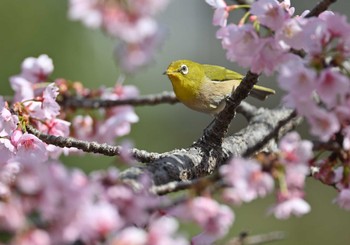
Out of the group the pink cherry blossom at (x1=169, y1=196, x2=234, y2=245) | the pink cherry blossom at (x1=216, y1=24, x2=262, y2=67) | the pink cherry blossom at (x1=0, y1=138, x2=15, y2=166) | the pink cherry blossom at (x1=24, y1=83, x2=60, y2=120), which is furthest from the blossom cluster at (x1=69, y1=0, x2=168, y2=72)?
the pink cherry blossom at (x1=169, y1=196, x2=234, y2=245)

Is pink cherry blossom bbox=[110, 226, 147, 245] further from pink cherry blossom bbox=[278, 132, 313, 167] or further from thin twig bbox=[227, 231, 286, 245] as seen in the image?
pink cherry blossom bbox=[278, 132, 313, 167]

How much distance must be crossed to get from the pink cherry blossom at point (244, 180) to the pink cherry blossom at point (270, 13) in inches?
17.5

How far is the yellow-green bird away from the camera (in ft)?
10.9

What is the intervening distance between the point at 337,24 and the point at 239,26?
25 centimetres

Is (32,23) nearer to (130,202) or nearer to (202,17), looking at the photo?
(130,202)

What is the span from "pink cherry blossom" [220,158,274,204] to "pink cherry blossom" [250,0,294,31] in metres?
0.45

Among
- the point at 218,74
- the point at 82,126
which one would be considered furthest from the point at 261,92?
the point at 82,126

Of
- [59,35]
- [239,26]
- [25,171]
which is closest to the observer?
[25,171]

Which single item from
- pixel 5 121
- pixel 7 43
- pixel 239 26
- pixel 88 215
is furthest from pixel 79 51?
pixel 88 215

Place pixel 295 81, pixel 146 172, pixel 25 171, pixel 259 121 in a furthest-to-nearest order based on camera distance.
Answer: pixel 259 121, pixel 146 172, pixel 295 81, pixel 25 171

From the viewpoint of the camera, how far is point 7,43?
23.5 feet

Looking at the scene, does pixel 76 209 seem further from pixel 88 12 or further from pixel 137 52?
pixel 137 52

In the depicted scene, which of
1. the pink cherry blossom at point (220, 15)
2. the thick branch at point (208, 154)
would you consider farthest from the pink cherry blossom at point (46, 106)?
the pink cherry blossom at point (220, 15)

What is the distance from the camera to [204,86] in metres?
3.38
